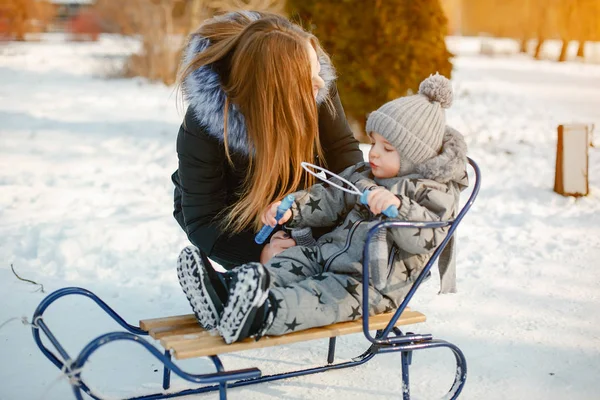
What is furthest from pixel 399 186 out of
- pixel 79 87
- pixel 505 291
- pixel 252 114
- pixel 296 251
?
pixel 79 87

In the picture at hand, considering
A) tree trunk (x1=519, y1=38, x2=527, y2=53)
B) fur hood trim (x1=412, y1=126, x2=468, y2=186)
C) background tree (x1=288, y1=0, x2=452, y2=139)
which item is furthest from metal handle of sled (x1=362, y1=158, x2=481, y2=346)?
tree trunk (x1=519, y1=38, x2=527, y2=53)

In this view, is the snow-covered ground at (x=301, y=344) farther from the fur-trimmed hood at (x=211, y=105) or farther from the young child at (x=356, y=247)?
the fur-trimmed hood at (x=211, y=105)

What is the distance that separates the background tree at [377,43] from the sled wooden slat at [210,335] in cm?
475

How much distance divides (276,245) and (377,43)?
183 inches

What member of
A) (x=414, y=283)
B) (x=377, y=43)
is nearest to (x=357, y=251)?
(x=414, y=283)

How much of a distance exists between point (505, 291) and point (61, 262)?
2.64m

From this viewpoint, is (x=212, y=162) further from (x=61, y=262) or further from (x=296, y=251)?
(x=61, y=262)

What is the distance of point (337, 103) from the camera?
3332 millimetres

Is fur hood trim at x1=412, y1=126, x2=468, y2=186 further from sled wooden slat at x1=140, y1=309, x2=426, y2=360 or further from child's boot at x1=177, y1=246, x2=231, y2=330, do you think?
child's boot at x1=177, y1=246, x2=231, y2=330

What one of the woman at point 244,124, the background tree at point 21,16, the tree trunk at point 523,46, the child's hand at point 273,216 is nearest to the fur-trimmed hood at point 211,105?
the woman at point 244,124

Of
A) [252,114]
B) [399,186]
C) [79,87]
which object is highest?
[252,114]

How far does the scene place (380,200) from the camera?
2469mm

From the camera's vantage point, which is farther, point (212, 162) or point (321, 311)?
point (212, 162)

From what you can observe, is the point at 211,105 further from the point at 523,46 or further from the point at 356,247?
the point at 523,46
